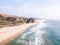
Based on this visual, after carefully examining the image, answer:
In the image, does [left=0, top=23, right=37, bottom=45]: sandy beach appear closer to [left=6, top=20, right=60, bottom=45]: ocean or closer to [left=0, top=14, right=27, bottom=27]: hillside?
[left=6, top=20, right=60, bottom=45]: ocean

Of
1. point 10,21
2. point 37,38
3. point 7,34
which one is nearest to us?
point 37,38

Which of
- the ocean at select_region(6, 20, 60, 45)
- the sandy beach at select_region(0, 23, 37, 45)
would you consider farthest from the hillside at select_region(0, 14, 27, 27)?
the ocean at select_region(6, 20, 60, 45)

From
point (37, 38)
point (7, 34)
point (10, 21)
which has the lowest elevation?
point (10, 21)

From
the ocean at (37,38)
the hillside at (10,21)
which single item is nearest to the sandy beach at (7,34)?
the ocean at (37,38)

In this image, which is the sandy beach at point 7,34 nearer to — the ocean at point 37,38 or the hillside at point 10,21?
the ocean at point 37,38

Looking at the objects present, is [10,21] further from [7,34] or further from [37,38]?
[37,38]

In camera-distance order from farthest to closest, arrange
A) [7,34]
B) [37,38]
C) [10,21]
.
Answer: [10,21]
[7,34]
[37,38]

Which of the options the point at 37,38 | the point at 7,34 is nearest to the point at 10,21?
the point at 7,34

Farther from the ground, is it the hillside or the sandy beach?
the sandy beach

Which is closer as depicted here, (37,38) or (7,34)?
(37,38)

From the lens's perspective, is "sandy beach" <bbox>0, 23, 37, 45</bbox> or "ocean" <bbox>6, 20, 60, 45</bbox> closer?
"ocean" <bbox>6, 20, 60, 45</bbox>

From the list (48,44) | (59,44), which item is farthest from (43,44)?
(59,44)
